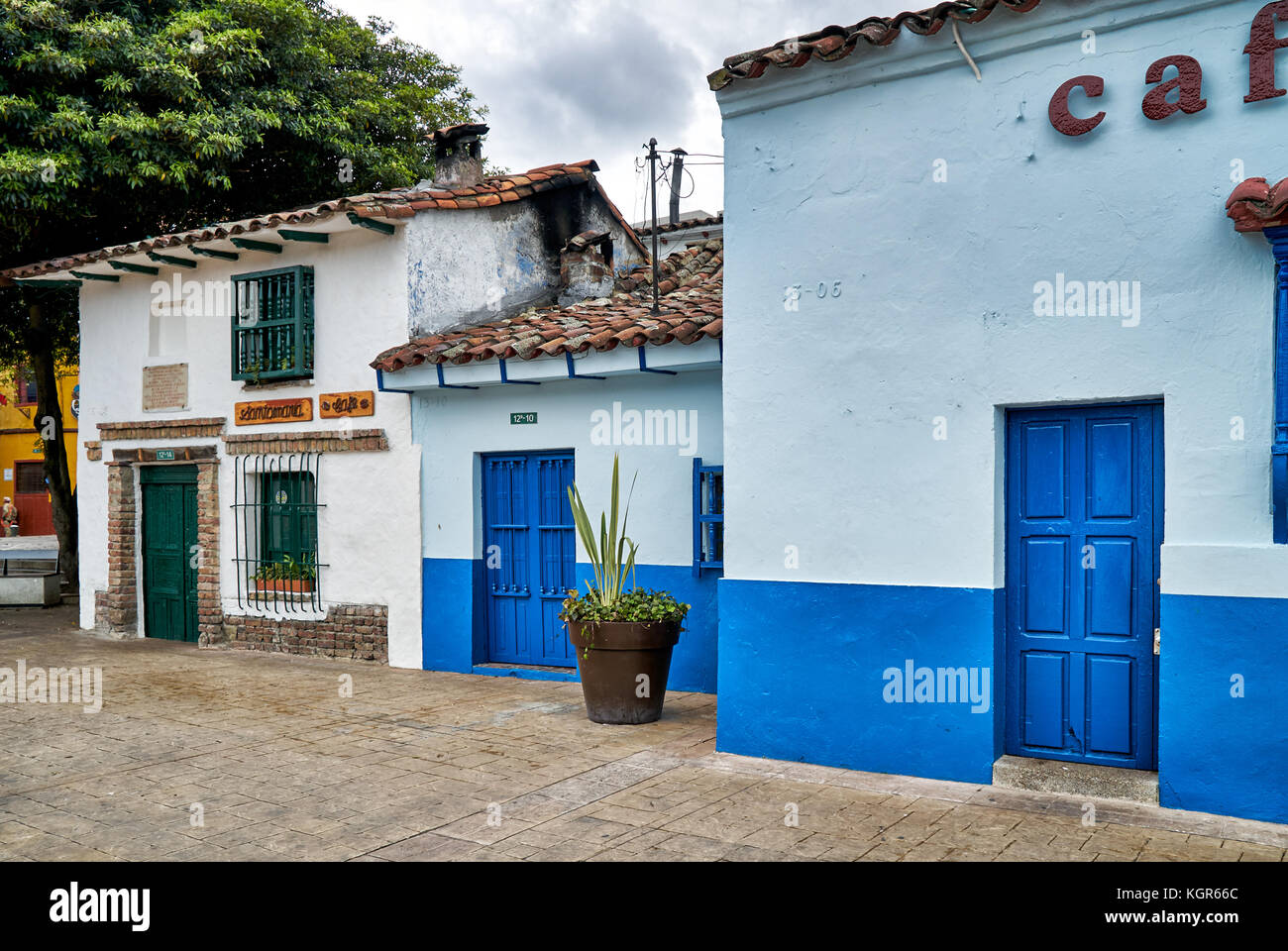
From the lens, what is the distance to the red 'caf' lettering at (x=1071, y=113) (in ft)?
17.9

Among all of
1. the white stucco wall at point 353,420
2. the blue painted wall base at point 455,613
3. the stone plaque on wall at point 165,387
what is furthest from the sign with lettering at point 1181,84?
the stone plaque on wall at point 165,387

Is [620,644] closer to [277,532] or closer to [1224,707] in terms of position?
[1224,707]

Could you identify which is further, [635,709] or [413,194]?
[413,194]

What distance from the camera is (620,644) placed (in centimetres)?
721

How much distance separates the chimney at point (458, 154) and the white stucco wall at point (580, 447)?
3.23 metres

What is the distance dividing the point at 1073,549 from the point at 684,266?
22.9ft

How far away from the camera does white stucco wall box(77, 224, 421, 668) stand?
1016cm

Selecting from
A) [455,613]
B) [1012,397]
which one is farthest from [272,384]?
[1012,397]

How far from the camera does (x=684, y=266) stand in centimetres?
1180

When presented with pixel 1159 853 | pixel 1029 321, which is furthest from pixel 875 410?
pixel 1159 853

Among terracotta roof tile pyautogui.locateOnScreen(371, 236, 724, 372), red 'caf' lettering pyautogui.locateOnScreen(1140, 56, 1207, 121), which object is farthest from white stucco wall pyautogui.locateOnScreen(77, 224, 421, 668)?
red 'caf' lettering pyautogui.locateOnScreen(1140, 56, 1207, 121)

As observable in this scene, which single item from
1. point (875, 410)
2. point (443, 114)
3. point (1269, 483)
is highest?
point (443, 114)
